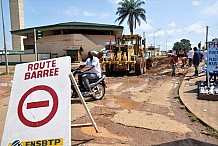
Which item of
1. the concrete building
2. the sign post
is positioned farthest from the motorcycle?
the concrete building

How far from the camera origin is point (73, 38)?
124 feet

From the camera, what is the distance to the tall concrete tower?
5972 centimetres

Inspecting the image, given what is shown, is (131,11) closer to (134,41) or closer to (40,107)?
(134,41)

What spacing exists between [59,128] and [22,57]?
125 ft

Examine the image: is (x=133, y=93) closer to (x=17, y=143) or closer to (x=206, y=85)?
(x=206, y=85)

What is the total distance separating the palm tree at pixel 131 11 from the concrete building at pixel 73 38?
3.87 m

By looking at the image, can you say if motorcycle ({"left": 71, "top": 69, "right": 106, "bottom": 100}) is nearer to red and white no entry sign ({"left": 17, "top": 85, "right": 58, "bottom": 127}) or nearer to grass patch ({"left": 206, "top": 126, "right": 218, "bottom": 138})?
grass patch ({"left": 206, "top": 126, "right": 218, "bottom": 138})

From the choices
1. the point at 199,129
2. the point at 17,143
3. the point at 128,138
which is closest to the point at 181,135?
the point at 199,129

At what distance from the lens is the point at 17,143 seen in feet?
9.43

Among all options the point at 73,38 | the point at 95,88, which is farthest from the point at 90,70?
the point at 73,38

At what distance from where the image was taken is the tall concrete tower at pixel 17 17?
59.7 meters

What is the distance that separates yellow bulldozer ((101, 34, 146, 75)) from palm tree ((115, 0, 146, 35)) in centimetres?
2995

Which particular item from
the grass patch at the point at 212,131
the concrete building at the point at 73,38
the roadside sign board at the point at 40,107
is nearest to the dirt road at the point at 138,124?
the grass patch at the point at 212,131

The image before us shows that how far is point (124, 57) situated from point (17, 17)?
54039 mm
